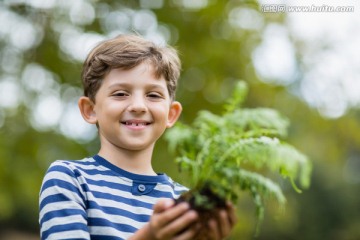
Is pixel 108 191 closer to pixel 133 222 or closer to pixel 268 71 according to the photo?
pixel 133 222

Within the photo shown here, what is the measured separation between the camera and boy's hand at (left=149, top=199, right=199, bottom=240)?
78.8 inches

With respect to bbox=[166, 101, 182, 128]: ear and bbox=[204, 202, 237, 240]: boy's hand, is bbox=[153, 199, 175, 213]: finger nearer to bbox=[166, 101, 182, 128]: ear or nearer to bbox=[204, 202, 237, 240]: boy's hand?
bbox=[204, 202, 237, 240]: boy's hand

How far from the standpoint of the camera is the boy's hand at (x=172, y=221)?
2.00 metres

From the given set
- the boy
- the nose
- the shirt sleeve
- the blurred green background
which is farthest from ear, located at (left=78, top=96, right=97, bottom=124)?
the blurred green background

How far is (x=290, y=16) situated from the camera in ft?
27.3

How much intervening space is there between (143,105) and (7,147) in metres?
6.33

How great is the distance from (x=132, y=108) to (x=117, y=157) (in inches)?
8.7

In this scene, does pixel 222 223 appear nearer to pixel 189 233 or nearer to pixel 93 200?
pixel 189 233

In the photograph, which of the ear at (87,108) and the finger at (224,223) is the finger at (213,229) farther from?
the ear at (87,108)

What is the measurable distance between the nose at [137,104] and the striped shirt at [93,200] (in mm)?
253

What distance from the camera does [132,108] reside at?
2.53 metres

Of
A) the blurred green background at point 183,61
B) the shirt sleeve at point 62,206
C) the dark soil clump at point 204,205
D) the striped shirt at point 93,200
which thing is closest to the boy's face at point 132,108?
the striped shirt at point 93,200

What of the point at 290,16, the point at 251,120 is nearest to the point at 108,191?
the point at 251,120

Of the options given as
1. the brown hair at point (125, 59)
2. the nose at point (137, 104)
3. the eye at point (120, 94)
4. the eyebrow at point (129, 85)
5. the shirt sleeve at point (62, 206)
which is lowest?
the shirt sleeve at point (62, 206)
